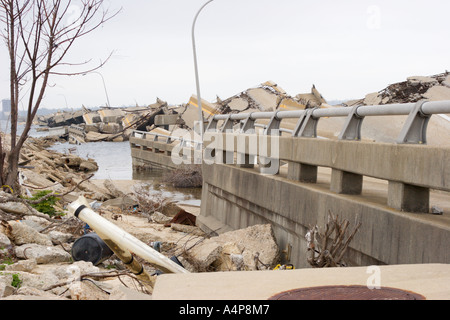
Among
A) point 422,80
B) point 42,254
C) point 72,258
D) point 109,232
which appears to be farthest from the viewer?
point 422,80

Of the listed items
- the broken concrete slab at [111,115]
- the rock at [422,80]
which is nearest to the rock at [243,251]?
the rock at [422,80]

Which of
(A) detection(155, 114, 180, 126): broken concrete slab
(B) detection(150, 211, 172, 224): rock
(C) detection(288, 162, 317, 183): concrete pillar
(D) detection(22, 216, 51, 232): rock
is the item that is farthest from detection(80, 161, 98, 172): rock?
(C) detection(288, 162, 317, 183): concrete pillar

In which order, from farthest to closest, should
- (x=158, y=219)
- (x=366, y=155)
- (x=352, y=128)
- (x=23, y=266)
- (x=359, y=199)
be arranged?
(x=158, y=219), (x=352, y=128), (x=359, y=199), (x=23, y=266), (x=366, y=155)

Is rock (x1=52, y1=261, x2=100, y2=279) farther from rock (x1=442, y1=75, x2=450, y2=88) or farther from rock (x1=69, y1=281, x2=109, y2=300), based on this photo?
rock (x1=442, y1=75, x2=450, y2=88)

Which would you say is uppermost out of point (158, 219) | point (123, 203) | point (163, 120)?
point (163, 120)

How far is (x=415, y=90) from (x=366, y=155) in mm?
12901

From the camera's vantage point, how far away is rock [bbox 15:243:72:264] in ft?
23.4

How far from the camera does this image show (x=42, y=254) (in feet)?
23.5

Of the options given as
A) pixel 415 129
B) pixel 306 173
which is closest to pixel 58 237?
pixel 306 173

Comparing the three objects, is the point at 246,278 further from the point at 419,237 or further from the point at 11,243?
the point at 11,243

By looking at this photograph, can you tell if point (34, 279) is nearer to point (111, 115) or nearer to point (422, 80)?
point (422, 80)

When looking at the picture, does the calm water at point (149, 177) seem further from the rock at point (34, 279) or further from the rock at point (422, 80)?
the rock at point (34, 279)

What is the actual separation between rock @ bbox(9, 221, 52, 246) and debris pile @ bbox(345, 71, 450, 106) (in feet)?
41.1
